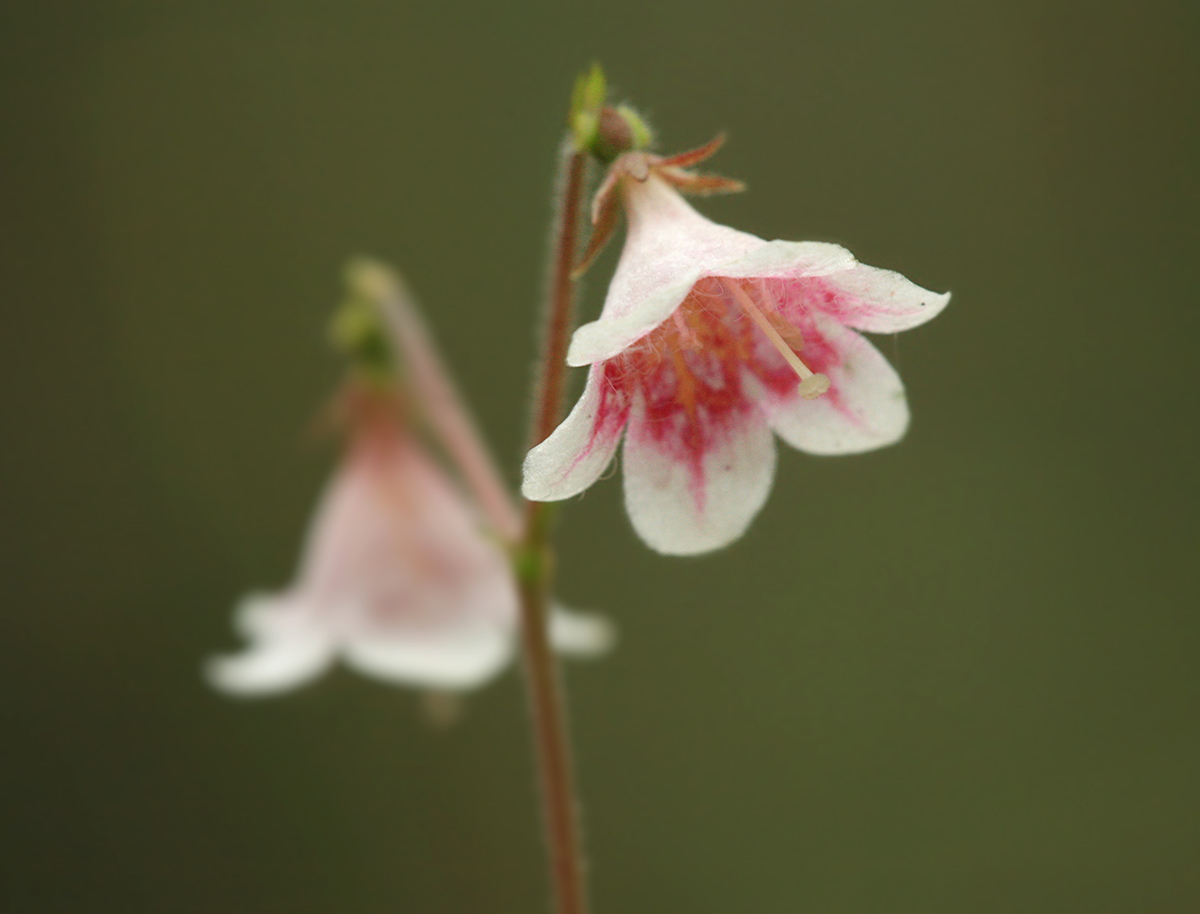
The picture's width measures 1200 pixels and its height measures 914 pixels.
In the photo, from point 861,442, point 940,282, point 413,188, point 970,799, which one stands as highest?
point 413,188

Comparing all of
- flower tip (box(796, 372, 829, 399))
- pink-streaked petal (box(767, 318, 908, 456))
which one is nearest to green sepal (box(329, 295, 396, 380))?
pink-streaked petal (box(767, 318, 908, 456))

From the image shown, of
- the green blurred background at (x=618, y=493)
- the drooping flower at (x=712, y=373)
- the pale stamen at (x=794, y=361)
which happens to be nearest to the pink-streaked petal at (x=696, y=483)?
the drooping flower at (x=712, y=373)

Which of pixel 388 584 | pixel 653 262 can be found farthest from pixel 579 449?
pixel 388 584

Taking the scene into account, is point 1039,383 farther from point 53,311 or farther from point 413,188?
point 53,311

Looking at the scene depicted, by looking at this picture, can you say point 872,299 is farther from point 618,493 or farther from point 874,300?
point 618,493

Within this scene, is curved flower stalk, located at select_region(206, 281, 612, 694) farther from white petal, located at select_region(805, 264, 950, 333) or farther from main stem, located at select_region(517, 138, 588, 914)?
white petal, located at select_region(805, 264, 950, 333)

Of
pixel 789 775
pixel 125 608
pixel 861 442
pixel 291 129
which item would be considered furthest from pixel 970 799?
pixel 291 129

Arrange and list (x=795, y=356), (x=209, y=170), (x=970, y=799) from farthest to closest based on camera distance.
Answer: (x=209, y=170), (x=970, y=799), (x=795, y=356)
